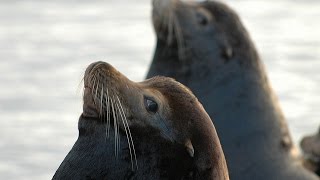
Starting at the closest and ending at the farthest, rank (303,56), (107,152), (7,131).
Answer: (107,152) < (7,131) < (303,56)

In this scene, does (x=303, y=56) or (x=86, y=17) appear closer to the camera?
(x=303, y=56)

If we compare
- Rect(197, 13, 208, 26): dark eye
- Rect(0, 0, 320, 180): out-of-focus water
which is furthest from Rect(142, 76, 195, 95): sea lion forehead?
Rect(0, 0, 320, 180): out-of-focus water

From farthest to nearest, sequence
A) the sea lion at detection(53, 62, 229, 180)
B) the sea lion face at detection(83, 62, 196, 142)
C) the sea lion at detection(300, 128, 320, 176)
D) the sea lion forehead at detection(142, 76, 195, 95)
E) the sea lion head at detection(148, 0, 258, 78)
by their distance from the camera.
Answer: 1. the sea lion head at detection(148, 0, 258, 78)
2. the sea lion at detection(300, 128, 320, 176)
3. the sea lion forehead at detection(142, 76, 195, 95)
4. the sea lion face at detection(83, 62, 196, 142)
5. the sea lion at detection(53, 62, 229, 180)

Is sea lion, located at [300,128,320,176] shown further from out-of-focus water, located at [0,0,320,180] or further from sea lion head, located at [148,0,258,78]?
out-of-focus water, located at [0,0,320,180]

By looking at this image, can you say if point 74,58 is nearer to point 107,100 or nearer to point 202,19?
point 202,19

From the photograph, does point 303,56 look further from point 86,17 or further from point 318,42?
point 86,17

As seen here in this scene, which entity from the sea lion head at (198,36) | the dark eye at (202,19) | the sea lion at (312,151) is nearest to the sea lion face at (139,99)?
the sea lion at (312,151)

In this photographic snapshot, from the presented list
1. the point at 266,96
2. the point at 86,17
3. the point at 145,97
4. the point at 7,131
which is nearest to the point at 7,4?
the point at 86,17

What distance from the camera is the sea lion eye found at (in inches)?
679

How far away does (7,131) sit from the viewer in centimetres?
1986

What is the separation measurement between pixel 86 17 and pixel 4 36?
1593 mm

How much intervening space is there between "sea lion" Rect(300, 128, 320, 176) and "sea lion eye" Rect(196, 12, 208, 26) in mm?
1725

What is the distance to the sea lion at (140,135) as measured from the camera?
11.2m

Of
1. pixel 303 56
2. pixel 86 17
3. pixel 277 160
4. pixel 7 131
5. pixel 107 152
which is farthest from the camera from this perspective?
pixel 86 17
